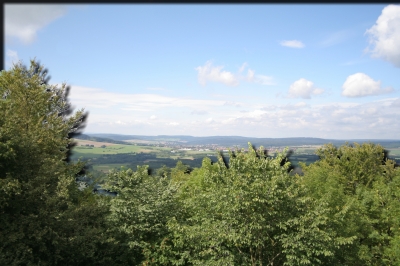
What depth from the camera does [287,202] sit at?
14.2 metres

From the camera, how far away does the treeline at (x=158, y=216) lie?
40.3 ft

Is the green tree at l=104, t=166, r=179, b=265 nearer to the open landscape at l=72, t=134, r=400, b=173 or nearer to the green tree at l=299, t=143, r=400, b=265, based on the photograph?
the open landscape at l=72, t=134, r=400, b=173

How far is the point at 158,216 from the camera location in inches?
642

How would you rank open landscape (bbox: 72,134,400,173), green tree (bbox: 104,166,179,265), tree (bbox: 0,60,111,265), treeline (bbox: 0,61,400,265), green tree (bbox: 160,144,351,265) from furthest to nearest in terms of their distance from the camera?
1. open landscape (bbox: 72,134,400,173)
2. green tree (bbox: 104,166,179,265)
3. green tree (bbox: 160,144,351,265)
4. treeline (bbox: 0,61,400,265)
5. tree (bbox: 0,60,111,265)

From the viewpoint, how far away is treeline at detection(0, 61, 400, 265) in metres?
12.3

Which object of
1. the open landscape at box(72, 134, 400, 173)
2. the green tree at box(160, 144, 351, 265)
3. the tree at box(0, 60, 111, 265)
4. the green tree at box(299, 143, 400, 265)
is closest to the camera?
the tree at box(0, 60, 111, 265)

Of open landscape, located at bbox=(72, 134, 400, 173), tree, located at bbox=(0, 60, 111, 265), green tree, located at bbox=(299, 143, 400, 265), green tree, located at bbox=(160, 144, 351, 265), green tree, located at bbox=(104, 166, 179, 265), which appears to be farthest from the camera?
open landscape, located at bbox=(72, 134, 400, 173)

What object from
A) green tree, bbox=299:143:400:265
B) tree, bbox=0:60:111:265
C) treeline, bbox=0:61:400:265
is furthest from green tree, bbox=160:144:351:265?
tree, bbox=0:60:111:265

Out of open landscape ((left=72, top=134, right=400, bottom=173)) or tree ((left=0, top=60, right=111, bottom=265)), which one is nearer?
tree ((left=0, top=60, right=111, bottom=265))

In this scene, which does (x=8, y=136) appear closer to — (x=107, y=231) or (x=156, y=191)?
(x=107, y=231)

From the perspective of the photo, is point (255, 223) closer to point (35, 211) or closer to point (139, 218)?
point (139, 218)

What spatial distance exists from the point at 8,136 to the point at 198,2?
12123 millimetres

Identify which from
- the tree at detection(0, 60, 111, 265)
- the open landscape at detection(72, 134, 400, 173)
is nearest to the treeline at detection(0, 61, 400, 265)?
the tree at detection(0, 60, 111, 265)

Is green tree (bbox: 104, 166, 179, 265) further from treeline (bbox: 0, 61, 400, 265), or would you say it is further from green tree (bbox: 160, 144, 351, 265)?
green tree (bbox: 160, 144, 351, 265)
